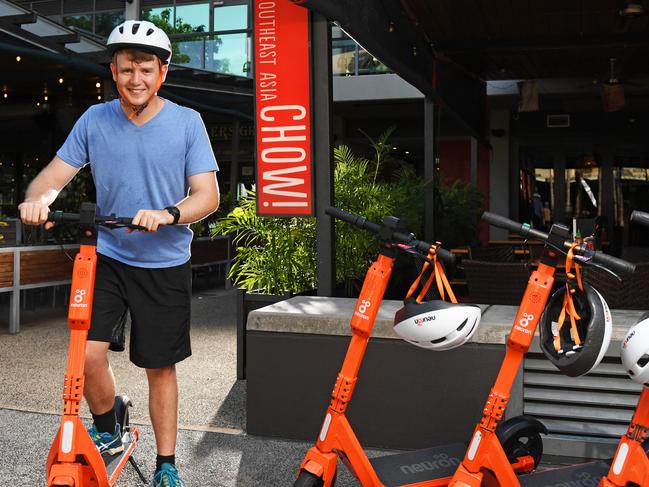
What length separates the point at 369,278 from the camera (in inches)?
105

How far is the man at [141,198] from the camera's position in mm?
2926

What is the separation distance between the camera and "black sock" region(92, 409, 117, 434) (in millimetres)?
3135

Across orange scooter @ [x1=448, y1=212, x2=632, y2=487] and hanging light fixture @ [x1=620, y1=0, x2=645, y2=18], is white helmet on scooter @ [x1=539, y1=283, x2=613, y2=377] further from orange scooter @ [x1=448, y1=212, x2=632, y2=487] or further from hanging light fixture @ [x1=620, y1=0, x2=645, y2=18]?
hanging light fixture @ [x1=620, y1=0, x2=645, y2=18]

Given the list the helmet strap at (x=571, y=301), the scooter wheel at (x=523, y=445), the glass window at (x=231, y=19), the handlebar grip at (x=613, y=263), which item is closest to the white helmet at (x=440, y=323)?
the helmet strap at (x=571, y=301)

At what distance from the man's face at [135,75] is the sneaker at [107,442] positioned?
128 cm

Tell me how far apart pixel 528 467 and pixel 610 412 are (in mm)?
628

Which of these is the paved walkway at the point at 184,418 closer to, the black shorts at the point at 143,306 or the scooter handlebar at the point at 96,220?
the black shorts at the point at 143,306

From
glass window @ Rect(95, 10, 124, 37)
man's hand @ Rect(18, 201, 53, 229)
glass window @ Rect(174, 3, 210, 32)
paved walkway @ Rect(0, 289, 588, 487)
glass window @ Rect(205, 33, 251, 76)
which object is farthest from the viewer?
glass window @ Rect(174, 3, 210, 32)

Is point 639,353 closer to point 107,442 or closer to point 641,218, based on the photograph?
point 641,218

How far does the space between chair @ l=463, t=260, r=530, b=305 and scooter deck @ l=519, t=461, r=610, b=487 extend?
2.23 m

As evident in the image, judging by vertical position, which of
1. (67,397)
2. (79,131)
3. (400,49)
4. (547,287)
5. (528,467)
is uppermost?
(400,49)

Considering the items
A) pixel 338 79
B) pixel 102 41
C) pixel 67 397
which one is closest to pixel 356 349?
pixel 67 397

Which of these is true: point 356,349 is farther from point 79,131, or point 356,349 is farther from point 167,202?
point 79,131

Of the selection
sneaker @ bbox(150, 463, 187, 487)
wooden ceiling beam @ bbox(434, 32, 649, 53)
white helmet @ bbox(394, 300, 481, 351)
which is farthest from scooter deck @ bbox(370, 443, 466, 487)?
wooden ceiling beam @ bbox(434, 32, 649, 53)
